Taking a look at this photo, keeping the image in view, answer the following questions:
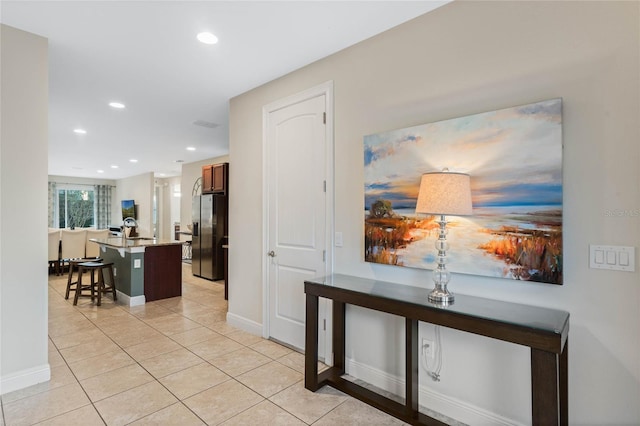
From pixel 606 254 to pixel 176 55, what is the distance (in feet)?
10.7

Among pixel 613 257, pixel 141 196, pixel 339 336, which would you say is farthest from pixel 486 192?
pixel 141 196

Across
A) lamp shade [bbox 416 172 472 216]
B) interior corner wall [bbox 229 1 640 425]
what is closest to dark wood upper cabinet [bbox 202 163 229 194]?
interior corner wall [bbox 229 1 640 425]

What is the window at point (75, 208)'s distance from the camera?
1155 cm

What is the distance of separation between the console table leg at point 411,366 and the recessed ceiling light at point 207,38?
2.48 metres

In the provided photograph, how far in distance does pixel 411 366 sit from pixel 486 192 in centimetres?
115

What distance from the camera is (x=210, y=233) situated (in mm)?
6301

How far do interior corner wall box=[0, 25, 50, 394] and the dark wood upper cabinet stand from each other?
3590 mm

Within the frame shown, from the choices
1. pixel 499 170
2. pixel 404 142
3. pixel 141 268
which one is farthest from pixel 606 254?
pixel 141 268

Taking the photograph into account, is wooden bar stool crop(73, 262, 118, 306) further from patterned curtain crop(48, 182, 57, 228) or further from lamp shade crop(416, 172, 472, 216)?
patterned curtain crop(48, 182, 57, 228)

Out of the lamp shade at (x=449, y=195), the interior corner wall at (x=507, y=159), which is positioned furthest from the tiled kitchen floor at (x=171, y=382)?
the lamp shade at (x=449, y=195)

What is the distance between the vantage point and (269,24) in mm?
2361

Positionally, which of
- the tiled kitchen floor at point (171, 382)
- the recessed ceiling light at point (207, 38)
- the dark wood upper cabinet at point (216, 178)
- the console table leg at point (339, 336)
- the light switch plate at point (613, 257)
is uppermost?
the recessed ceiling light at point (207, 38)

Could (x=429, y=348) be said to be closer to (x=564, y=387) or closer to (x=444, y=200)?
(x=564, y=387)

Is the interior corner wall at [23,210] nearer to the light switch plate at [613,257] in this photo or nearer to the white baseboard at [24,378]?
the white baseboard at [24,378]
